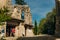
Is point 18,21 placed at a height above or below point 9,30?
above

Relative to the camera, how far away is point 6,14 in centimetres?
2752

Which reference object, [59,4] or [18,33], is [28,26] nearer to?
Answer: [18,33]

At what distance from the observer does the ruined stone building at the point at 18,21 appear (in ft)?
133

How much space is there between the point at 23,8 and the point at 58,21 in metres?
31.9

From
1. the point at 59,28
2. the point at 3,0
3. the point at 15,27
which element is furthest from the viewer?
the point at 3,0

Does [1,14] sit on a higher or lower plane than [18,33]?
higher

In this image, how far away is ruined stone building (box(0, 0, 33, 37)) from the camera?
133ft

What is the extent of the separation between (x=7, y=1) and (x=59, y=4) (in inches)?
1049

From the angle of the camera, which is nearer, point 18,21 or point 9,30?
point 9,30

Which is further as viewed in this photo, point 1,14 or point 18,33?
point 18,33

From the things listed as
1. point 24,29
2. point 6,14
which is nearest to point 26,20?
point 24,29

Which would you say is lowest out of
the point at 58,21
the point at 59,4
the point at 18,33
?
the point at 18,33

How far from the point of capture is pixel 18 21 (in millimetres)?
42938

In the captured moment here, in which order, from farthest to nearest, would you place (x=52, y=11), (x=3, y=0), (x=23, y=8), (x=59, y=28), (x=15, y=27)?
(x=52, y=11) → (x=23, y=8) → (x=3, y=0) → (x=15, y=27) → (x=59, y=28)
